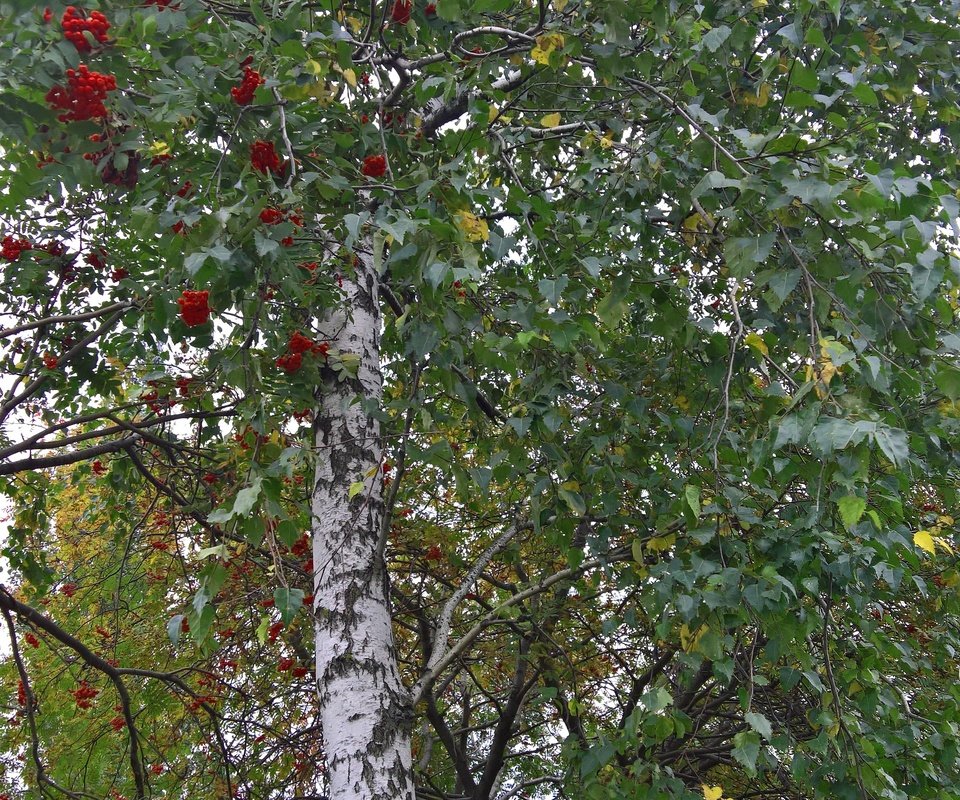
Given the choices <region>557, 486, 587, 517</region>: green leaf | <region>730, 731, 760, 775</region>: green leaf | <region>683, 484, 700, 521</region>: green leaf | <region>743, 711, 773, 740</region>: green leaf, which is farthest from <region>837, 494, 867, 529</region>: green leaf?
<region>557, 486, 587, 517</region>: green leaf

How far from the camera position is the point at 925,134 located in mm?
3789

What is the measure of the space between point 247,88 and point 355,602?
5.26 ft

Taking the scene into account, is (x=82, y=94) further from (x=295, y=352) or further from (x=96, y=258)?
(x=96, y=258)

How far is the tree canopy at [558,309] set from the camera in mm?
1880

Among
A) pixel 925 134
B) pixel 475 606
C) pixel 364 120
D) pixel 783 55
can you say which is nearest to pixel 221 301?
pixel 364 120

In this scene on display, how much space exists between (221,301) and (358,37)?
1.57m

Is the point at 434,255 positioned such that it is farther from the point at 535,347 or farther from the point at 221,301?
the point at 535,347

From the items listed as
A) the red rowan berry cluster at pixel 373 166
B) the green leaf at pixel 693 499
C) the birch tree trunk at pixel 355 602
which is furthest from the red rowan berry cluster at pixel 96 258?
the green leaf at pixel 693 499

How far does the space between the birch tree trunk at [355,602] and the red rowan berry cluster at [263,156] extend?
0.74 m

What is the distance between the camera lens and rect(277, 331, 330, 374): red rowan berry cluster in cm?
257

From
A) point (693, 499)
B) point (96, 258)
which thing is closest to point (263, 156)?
point (693, 499)

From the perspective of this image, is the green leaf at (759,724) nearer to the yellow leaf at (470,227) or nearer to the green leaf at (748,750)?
the green leaf at (748,750)

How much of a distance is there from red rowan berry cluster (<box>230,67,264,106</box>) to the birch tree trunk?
3.02 ft

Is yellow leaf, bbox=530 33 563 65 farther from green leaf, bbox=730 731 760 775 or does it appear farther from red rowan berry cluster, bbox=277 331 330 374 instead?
green leaf, bbox=730 731 760 775
